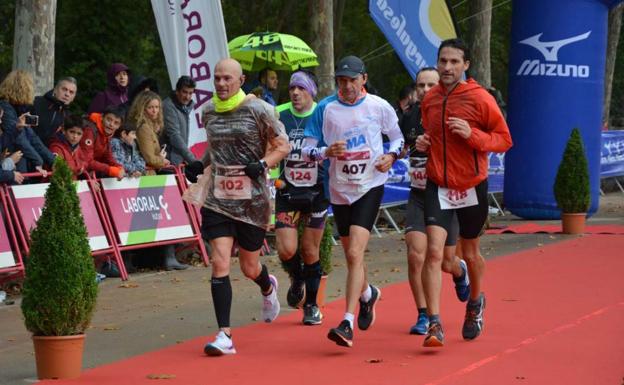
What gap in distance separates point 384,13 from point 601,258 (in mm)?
5533

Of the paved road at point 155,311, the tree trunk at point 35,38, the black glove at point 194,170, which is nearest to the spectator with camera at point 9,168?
the paved road at point 155,311

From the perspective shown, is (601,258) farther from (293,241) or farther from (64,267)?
(64,267)

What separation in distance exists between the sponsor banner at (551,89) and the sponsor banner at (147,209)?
8.06 metres

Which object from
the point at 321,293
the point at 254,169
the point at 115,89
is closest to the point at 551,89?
the point at 115,89

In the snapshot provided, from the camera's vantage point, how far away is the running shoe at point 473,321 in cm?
934

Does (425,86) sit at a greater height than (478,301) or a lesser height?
greater

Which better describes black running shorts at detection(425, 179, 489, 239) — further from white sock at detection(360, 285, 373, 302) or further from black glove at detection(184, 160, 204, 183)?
black glove at detection(184, 160, 204, 183)

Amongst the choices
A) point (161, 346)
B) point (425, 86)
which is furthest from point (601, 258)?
point (161, 346)

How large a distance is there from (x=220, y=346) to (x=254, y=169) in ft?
3.94

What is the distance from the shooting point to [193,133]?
1541cm

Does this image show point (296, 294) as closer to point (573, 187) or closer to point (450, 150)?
point (450, 150)

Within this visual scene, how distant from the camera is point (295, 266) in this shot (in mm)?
10539

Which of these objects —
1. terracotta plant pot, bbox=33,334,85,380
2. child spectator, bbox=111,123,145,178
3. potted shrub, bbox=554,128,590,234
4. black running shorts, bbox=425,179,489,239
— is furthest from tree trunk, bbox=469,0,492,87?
terracotta plant pot, bbox=33,334,85,380

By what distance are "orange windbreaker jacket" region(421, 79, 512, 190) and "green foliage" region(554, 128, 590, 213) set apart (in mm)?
Result: 10083
